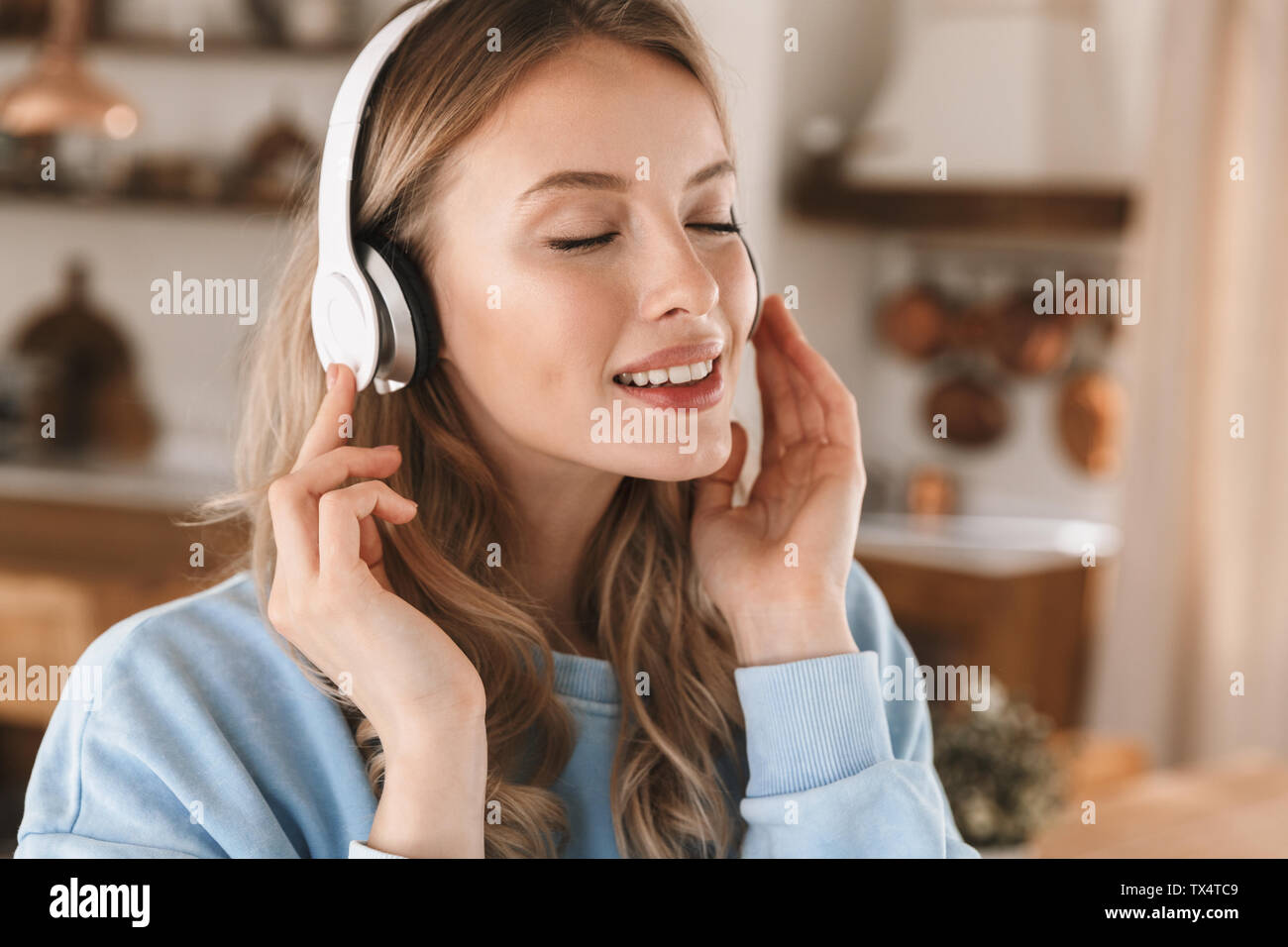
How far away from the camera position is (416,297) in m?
0.67

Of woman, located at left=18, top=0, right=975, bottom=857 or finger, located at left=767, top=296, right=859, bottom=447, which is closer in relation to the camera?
woman, located at left=18, top=0, right=975, bottom=857

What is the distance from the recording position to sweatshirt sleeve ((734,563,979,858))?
2.31 feet

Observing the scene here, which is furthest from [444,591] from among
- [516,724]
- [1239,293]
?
[1239,293]

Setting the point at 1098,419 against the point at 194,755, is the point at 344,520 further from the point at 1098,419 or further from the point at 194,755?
the point at 1098,419

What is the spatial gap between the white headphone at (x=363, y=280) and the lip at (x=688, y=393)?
0.11 m

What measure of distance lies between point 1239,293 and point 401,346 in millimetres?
2474

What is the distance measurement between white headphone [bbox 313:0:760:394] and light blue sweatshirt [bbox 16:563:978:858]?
0.15 m

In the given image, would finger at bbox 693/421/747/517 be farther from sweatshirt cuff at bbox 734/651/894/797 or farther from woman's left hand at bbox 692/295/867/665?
sweatshirt cuff at bbox 734/651/894/797

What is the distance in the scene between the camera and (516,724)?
27.9 inches

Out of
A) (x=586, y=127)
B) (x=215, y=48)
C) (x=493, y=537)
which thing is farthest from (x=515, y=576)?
(x=215, y=48)

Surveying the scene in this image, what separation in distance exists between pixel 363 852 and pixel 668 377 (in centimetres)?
28

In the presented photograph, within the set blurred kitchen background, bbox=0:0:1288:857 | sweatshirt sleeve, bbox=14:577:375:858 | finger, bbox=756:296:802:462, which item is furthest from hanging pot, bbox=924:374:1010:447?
sweatshirt sleeve, bbox=14:577:375:858

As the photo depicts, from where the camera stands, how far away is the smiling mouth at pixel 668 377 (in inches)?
26.1

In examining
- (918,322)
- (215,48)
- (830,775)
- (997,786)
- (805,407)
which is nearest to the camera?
(830,775)
